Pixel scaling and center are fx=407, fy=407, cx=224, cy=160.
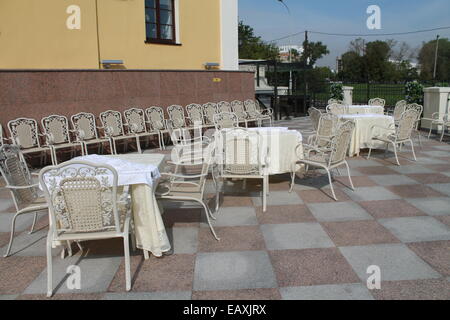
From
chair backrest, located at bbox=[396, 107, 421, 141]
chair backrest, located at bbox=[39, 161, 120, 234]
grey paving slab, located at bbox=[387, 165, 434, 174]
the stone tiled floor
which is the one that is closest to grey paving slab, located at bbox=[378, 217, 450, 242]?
the stone tiled floor

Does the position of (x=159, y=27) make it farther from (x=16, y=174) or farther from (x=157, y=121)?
(x=16, y=174)

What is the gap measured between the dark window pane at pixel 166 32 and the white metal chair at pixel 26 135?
5.49 meters

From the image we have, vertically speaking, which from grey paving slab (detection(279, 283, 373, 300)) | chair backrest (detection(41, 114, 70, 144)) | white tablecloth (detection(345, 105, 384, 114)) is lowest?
grey paving slab (detection(279, 283, 373, 300))

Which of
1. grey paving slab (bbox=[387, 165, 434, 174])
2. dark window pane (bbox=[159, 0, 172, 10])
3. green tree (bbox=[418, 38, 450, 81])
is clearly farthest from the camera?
green tree (bbox=[418, 38, 450, 81])

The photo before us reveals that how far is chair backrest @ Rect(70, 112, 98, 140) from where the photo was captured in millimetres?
8492

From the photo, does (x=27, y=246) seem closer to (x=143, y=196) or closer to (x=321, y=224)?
(x=143, y=196)

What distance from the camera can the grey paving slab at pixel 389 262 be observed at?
3.29 meters

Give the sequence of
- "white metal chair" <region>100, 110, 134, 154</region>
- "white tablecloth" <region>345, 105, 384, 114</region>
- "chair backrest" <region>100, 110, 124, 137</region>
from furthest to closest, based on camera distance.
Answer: "white tablecloth" <region>345, 105, 384, 114</region> → "chair backrest" <region>100, 110, 124, 137</region> → "white metal chair" <region>100, 110, 134, 154</region>

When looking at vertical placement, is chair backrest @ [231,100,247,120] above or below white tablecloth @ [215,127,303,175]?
above

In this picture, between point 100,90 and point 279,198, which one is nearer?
point 279,198

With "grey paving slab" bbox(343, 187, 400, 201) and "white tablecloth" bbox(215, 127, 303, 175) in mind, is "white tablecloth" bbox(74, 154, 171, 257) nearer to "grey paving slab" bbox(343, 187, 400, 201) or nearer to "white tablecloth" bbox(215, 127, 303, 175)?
"white tablecloth" bbox(215, 127, 303, 175)

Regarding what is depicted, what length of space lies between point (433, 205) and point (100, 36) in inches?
344

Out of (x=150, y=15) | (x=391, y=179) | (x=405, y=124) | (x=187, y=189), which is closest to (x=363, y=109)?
(x=405, y=124)

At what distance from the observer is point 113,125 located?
9.05 m
